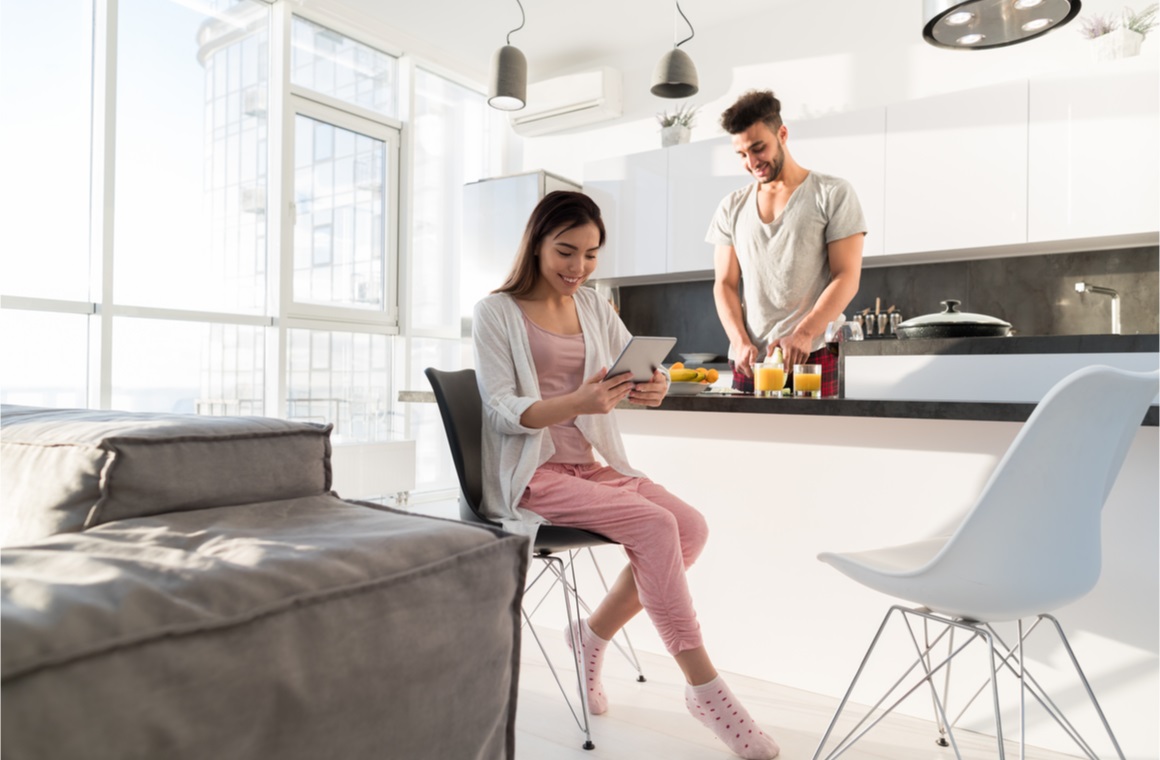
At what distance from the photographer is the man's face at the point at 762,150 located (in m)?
2.59

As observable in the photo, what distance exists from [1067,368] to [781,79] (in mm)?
3295

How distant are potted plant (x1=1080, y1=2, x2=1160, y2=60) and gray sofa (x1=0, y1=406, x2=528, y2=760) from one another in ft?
12.2

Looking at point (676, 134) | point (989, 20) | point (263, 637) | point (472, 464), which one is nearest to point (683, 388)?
point (472, 464)

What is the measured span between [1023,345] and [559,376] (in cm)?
105

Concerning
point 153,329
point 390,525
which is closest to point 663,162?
point 153,329

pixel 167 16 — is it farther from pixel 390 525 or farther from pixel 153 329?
pixel 390 525

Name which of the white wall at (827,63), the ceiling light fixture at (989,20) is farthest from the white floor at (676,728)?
the white wall at (827,63)

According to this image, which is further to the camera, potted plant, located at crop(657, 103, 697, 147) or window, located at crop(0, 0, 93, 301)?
potted plant, located at crop(657, 103, 697, 147)

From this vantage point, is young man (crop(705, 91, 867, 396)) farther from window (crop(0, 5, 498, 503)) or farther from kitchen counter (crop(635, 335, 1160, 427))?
window (crop(0, 5, 498, 503))

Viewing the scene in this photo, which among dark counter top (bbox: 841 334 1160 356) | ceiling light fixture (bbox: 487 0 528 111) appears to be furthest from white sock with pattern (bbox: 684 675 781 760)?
ceiling light fixture (bbox: 487 0 528 111)

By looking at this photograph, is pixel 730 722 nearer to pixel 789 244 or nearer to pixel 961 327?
pixel 961 327

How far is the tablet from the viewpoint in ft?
5.34

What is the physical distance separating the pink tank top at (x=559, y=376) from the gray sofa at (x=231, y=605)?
33.9 inches

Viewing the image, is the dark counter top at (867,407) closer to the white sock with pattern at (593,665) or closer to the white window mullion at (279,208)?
the white sock with pattern at (593,665)
